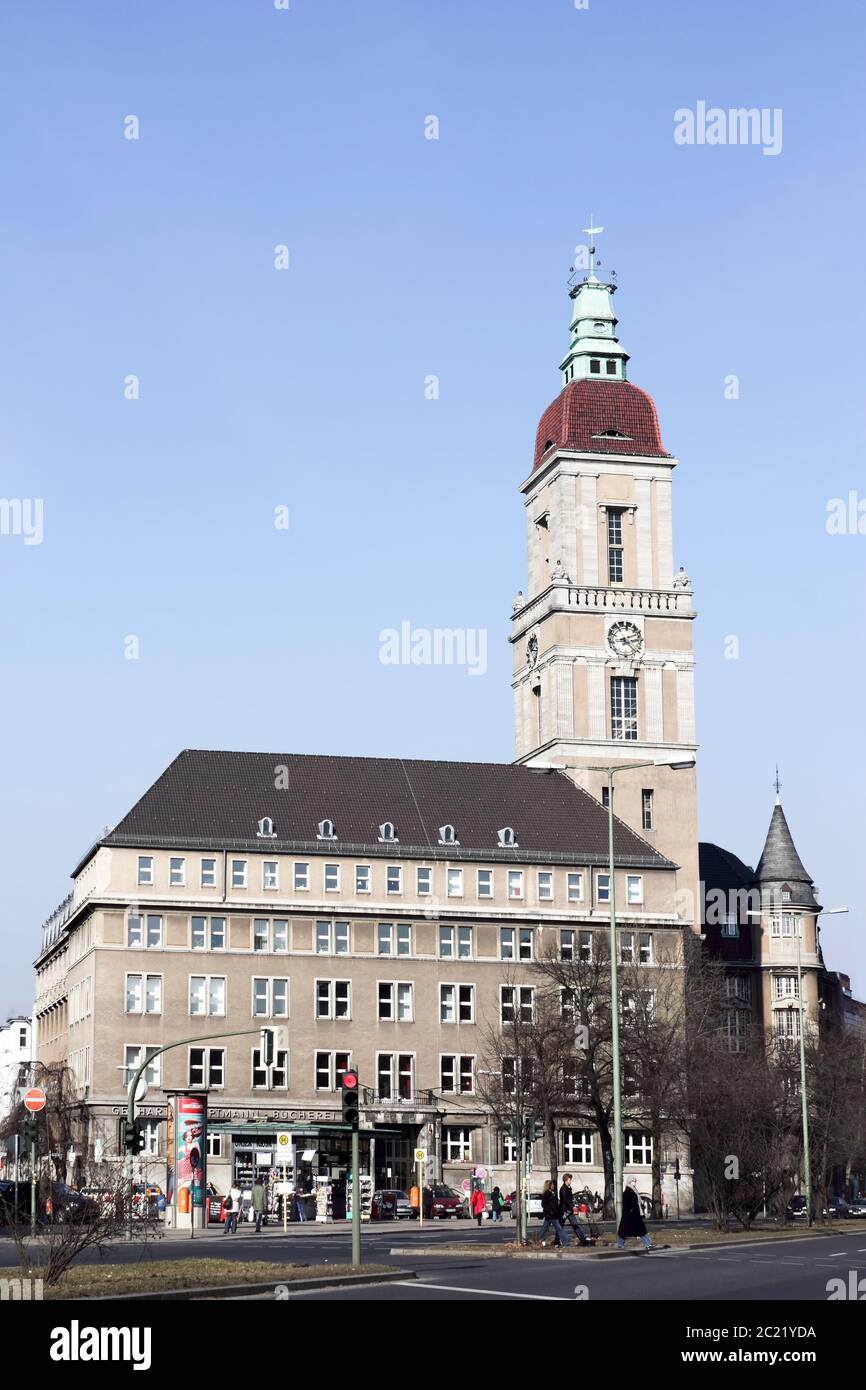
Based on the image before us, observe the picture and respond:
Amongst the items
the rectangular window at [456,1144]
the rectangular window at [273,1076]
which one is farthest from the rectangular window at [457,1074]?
the rectangular window at [273,1076]

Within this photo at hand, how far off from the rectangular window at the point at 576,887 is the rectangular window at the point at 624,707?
9.51 meters

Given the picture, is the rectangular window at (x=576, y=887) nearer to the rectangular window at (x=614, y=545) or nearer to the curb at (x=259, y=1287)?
the rectangular window at (x=614, y=545)

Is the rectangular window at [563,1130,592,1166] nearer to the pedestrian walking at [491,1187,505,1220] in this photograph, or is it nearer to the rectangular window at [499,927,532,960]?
the rectangular window at [499,927,532,960]

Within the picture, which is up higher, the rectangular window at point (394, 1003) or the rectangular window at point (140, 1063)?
the rectangular window at point (394, 1003)

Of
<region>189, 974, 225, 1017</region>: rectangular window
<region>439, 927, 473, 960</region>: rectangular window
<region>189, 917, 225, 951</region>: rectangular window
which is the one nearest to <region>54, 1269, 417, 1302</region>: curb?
<region>189, 974, 225, 1017</region>: rectangular window

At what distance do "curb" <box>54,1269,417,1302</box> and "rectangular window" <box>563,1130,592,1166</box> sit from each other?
215ft

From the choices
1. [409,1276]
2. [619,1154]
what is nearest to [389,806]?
[619,1154]

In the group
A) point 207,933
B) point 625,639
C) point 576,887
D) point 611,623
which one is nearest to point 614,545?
point 611,623

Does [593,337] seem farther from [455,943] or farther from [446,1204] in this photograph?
[446,1204]

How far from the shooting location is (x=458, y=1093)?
98000 millimetres

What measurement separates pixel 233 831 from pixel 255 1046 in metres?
10.5

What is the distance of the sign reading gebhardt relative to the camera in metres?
65.7

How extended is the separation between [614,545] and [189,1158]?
181 ft

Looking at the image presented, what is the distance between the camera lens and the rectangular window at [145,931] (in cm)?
9619
